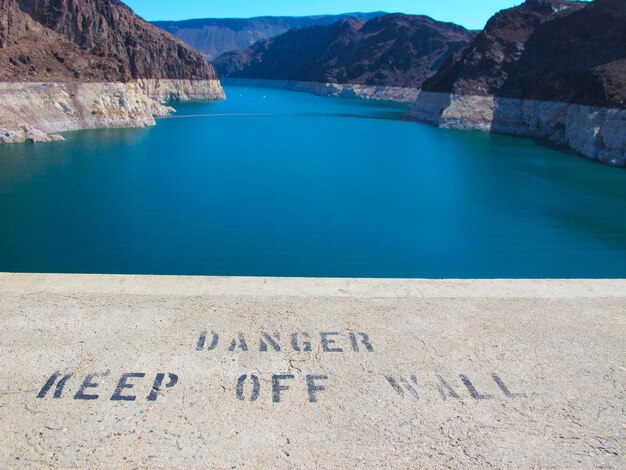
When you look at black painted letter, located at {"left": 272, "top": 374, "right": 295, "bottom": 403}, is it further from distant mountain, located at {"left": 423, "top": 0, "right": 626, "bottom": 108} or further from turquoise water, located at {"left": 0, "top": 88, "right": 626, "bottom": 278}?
distant mountain, located at {"left": 423, "top": 0, "right": 626, "bottom": 108}

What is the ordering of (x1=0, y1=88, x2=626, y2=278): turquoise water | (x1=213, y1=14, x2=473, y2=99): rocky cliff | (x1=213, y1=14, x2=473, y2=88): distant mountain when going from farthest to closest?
(x1=213, y1=14, x2=473, y2=88): distant mountain → (x1=213, y1=14, x2=473, y2=99): rocky cliff → (x1=0, y1=88, x2=626, y2=278): turquoise water

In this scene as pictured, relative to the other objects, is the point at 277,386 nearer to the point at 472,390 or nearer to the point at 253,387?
the point at 253,387

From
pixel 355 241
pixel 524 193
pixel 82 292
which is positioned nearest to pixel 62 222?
pixel 355 241

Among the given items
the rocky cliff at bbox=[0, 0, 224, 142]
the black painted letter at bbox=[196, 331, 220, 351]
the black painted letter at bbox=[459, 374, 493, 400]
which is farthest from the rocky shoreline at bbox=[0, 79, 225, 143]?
the black painted letter at bbox=[459, 374, 493, 400]

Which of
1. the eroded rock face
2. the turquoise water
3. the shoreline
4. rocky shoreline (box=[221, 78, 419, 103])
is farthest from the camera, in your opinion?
rocky shoreline (box=[221, 78, 419, 103])

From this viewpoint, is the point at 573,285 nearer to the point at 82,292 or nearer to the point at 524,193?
the point at 82,292

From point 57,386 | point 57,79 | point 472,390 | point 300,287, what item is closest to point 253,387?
point 57,386
